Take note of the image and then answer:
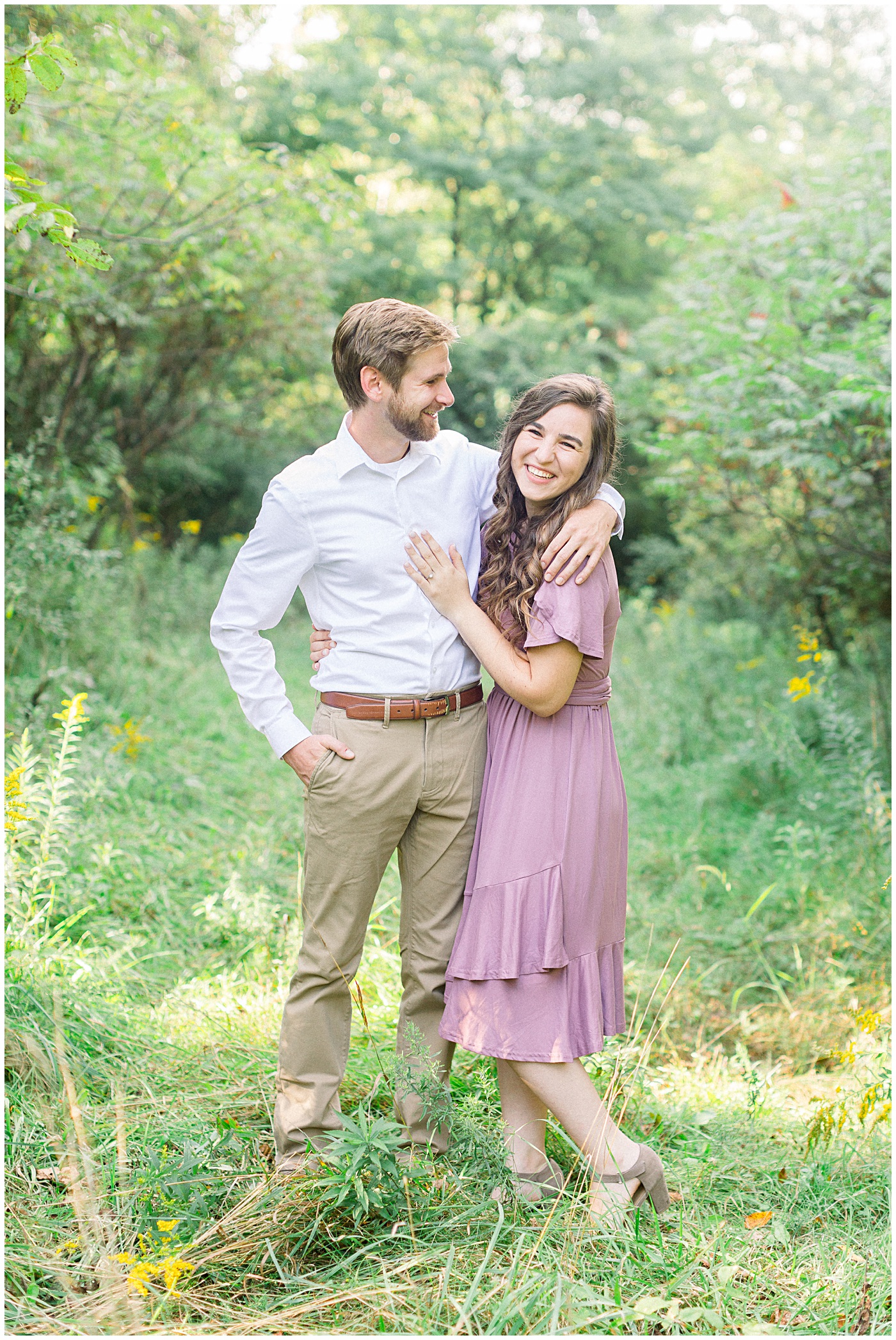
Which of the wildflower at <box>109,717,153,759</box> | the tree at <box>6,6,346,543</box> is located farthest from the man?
the wildflower at <box>109,717,153,759</box>

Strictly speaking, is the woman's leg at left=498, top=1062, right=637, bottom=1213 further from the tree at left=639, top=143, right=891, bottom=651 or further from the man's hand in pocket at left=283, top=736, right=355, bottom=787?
the tree at left=639, top=143, right=891, bottom=651

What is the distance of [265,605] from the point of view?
256 cm

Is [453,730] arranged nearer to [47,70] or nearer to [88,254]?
[88,254]

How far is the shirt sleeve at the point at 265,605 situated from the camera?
2494mm

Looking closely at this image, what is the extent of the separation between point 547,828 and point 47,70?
205 centimetres

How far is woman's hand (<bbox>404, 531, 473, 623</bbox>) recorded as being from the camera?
2.43 metres

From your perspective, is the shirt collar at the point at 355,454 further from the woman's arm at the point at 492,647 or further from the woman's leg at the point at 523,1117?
the woman's leg at the point at 523,1117

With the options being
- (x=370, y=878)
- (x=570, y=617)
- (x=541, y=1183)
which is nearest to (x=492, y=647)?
(x=570, y=617)

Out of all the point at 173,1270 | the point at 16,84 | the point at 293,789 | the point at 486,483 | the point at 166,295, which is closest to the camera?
the point at 173,1270

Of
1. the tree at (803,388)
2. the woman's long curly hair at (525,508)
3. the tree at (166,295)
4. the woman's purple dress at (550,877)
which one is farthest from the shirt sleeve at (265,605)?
the tree at (803,388)

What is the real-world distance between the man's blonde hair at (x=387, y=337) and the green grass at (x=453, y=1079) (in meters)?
1.63

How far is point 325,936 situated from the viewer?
8.41 feet

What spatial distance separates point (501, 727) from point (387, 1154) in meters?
0.98

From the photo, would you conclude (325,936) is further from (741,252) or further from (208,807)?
(741,252)
